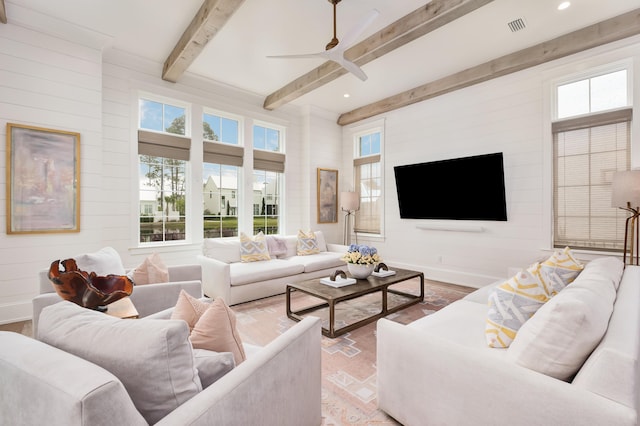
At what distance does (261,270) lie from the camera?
376 centimetres

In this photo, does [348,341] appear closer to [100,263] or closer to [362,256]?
[362,256]

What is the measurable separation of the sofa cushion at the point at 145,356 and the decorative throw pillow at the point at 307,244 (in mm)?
3890

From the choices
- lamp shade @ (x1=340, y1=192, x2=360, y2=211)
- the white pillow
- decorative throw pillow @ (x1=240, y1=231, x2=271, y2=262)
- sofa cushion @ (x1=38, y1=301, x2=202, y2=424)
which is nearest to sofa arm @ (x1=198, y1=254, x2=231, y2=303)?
decorative throw pillow @ (x1=240, y1=231, x2=271, y2=262)

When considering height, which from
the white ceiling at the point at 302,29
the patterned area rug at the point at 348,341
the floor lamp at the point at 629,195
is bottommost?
the patterned area rug at the point at 348,341

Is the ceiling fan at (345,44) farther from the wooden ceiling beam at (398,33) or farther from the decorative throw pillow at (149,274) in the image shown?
the decorative throw pillow at (149,274)

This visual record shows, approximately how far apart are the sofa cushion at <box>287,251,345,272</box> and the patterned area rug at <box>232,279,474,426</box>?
493mm

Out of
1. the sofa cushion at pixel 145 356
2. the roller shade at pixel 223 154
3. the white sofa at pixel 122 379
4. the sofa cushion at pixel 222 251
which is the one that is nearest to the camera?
the white sofa at pixel 122 379

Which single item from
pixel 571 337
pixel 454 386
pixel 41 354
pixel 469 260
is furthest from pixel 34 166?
pixel 469 260

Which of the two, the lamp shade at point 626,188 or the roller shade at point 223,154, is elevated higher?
the roller shade at point 223,154

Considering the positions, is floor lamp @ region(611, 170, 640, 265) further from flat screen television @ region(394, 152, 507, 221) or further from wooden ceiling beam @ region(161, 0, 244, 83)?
wooden ceiling beam @ region(161, 0, 244, 83)

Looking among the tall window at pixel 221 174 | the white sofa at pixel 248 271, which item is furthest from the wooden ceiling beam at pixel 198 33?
the white sofa at pixel 248 271

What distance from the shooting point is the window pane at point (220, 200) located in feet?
15.5

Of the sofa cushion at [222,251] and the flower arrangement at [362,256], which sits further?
the sofa cushion at [222,251]

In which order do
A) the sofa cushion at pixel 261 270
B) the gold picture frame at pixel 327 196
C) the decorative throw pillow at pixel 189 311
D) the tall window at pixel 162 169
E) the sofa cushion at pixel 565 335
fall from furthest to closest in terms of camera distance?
the gold picture frame at pixel 327 196
the tall window at pixel 162 169
the sofa cushion at pixel 261 270
the decorative throw pillow at pixel 189 311
the sofa cushion at pixel 565 335
